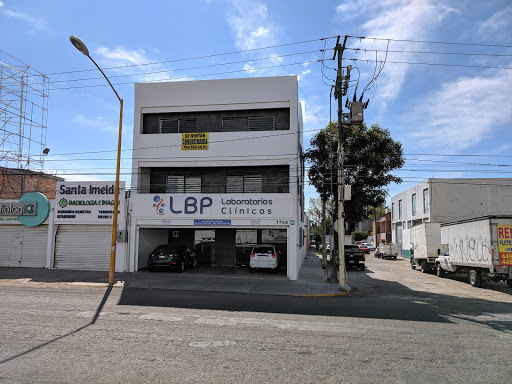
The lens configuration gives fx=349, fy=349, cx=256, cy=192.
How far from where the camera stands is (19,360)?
17.3ft

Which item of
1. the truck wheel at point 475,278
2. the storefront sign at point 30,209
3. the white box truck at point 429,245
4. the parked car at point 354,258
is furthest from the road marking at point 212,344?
the white box truck at point 429,245

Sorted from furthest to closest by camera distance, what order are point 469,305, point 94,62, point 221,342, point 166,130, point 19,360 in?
point 166,130 → point 94,62 → point 469,305 → point 221,342 → point 19,360

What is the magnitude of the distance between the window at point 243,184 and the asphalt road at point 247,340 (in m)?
9.61

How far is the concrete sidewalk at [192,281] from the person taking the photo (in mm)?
13836

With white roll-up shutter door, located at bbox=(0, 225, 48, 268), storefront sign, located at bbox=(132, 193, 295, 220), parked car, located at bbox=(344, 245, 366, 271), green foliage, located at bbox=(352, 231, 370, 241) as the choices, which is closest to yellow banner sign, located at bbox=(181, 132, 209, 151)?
storefront sign, located at bbox=(132, 193, 295, 220)

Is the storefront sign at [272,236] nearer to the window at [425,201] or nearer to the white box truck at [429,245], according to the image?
the white box truck at [429,245]

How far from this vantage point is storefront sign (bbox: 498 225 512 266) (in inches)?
579

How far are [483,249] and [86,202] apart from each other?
20.2m

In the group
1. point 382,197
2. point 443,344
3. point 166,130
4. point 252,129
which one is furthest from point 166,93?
point 443,344

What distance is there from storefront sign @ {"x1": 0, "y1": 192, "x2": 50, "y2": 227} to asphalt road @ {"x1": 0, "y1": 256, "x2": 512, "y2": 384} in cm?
991

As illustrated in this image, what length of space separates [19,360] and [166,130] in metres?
16.9

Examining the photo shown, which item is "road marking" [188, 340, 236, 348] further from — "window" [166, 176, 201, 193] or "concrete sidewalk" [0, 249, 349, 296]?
"window" [166, 176, 201, 193]

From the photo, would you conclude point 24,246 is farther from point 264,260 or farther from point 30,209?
point 264,260

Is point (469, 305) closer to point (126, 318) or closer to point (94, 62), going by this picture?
point (126, 318)
